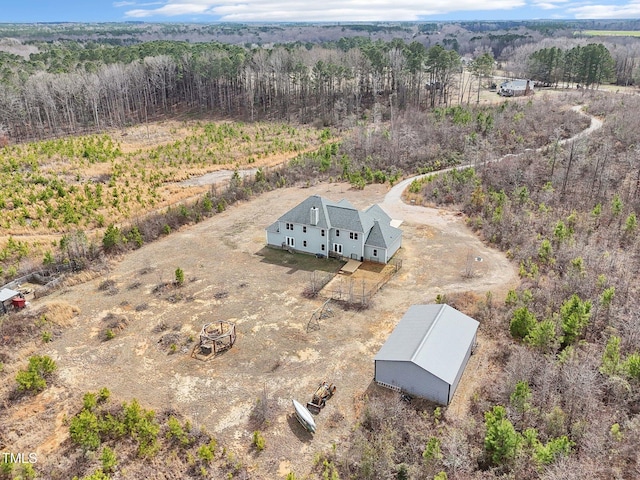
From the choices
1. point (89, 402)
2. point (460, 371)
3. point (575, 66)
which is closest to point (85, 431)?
point (89, 402)

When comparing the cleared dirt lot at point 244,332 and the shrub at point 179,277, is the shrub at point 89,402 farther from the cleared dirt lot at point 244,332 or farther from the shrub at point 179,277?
the shrub at point 179,277

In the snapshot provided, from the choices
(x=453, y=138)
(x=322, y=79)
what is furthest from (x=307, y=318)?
(x=322, y=79)

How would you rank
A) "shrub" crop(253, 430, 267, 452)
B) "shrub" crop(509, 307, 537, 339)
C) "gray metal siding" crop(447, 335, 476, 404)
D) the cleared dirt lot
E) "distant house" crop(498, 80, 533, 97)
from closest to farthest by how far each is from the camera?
"shrub" crop(253, 430, 267, 452), the cleared dirt lot, "gray metal siding" crop(447, 335, 476, 404), "shrub" crop(509, 307, 537, 339), "distant house" crop(498, 80, 533, 97)

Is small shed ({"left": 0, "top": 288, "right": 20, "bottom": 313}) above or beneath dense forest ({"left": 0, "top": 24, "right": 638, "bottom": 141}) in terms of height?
beneath

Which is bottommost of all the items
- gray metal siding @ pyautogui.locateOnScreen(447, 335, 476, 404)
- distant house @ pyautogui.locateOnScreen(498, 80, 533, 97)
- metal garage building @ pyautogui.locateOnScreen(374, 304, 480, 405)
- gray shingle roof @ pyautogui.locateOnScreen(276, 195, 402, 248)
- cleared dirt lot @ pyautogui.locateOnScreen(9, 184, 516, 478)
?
cleared dirt lot @ pyautogui.locateOnScreen(9, 184, 516, 478)

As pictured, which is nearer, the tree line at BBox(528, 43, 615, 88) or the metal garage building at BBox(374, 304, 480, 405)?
the metal garage building at BBox(374, 304, 480, 405)

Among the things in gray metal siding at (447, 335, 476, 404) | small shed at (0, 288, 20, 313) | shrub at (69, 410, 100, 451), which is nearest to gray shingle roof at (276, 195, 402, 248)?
gray metal siding at (447, 335, 476, 404)

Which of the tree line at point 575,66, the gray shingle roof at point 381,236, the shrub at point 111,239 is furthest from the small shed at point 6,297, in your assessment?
the tree line at point 575,66

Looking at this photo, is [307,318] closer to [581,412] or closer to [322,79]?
[581,412]

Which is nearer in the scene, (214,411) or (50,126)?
(214,411)

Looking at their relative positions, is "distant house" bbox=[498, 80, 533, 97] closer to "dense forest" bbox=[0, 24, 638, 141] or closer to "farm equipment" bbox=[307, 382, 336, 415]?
"dense forest" bbox=[0, 24, 638, 141]
